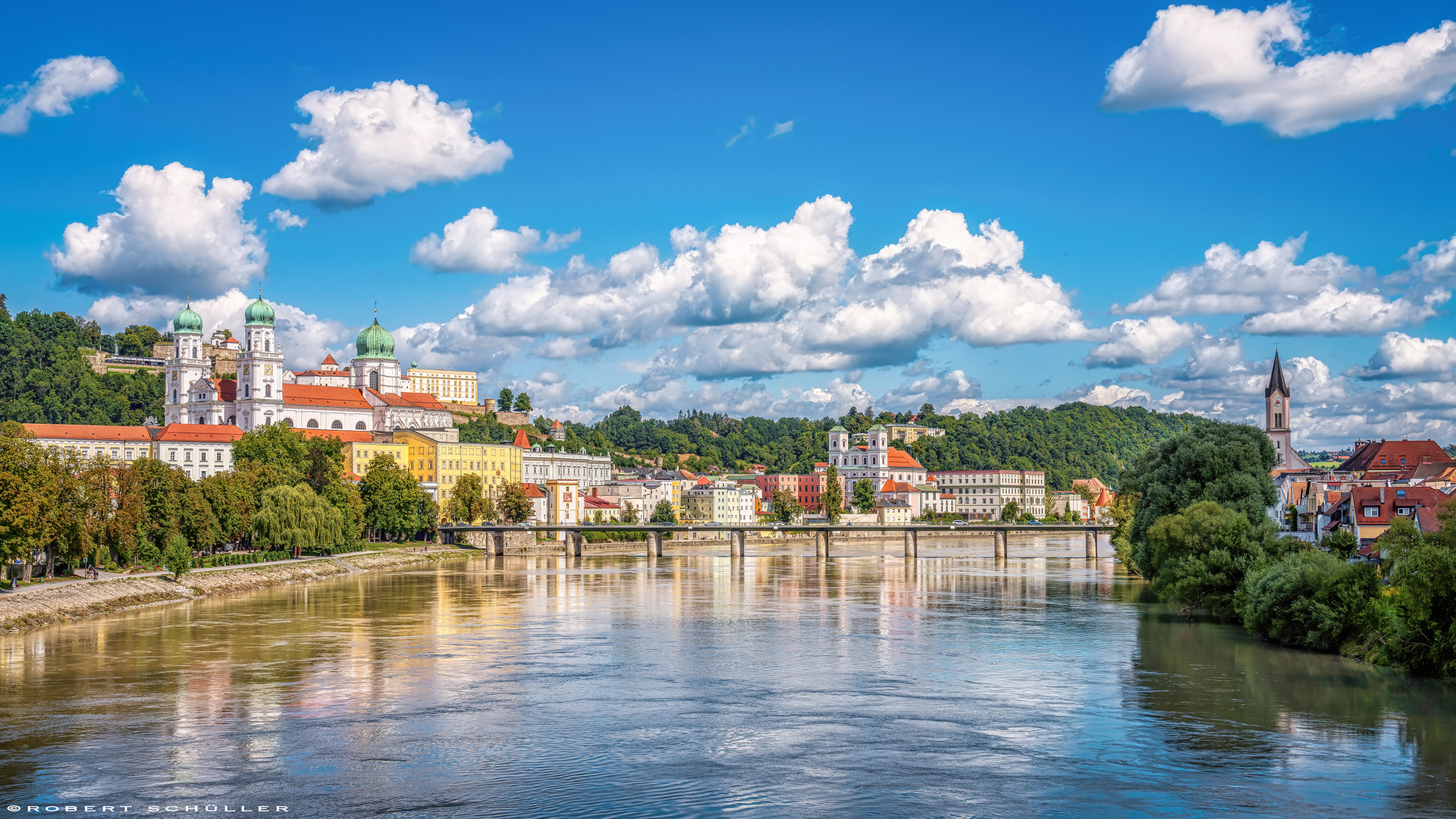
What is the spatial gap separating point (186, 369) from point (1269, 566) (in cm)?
10840

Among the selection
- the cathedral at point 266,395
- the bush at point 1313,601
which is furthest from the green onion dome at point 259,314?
the bush at point 1313,601

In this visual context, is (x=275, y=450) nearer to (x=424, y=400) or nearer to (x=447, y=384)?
(x=424, y=400)

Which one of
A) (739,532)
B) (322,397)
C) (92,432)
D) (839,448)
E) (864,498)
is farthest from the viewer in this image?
(839,448)

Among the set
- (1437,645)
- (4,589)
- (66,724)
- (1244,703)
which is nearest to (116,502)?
(4,589)

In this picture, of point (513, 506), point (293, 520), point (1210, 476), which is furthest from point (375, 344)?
point (1210, 476)

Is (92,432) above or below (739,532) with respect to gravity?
above

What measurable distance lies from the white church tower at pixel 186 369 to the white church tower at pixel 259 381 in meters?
3.85

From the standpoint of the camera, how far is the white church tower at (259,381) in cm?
11375

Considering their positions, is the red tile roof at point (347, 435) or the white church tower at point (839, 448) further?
the white church tower at point (839, 448)

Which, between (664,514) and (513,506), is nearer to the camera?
(513,506)

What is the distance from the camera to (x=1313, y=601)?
1195 inches

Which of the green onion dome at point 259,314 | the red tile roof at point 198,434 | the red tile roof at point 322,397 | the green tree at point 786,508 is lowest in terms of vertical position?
the green tree at point 786,508

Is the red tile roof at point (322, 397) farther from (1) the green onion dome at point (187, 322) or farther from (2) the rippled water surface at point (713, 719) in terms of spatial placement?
(2) the rippled water surface at point (713, 719)

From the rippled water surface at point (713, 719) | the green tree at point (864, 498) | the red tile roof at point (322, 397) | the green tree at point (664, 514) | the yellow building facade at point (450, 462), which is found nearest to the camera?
the rippled water surface at point (713, 719)
